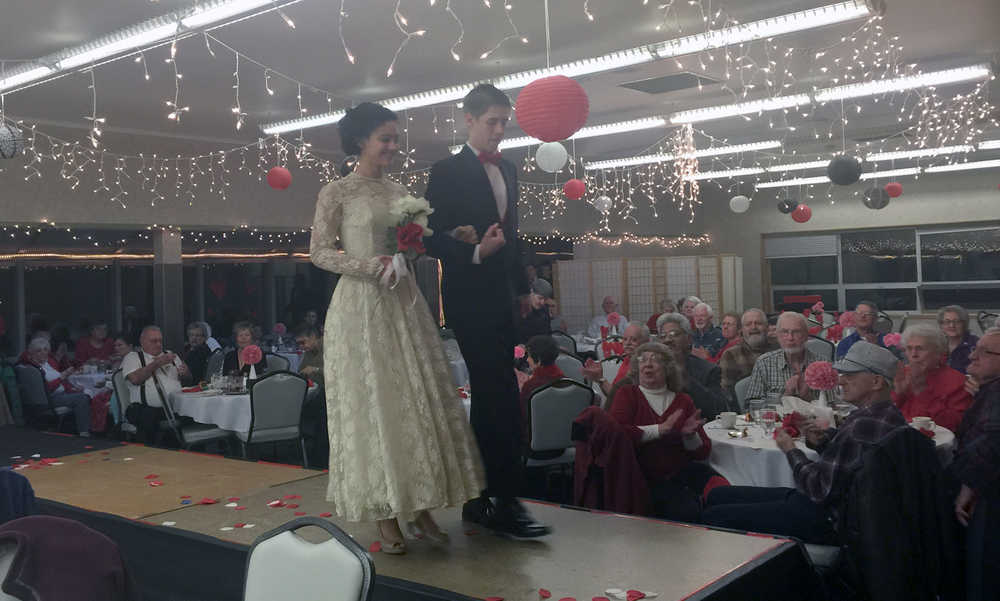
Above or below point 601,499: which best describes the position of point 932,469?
above

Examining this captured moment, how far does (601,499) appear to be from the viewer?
4.25 meters

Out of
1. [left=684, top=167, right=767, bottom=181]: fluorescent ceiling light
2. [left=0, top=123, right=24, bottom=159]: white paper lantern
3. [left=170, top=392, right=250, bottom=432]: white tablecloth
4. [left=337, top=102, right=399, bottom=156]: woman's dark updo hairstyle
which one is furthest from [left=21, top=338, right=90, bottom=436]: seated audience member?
[left=684, top=167, right=767, bottom=181]: fluorescent ceiling light

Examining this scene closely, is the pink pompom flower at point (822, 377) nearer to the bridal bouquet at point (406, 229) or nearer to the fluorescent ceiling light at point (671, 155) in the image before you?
the bridal bouquet at point (406, 229)

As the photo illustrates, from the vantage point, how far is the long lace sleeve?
315 cm

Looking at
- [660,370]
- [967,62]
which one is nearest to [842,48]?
[967,62]

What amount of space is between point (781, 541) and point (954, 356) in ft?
13.3

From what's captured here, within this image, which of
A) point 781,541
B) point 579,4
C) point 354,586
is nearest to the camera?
point 354,586

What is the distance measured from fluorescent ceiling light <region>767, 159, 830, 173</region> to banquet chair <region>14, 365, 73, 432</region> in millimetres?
11742

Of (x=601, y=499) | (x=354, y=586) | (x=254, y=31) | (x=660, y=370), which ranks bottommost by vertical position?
(x=601, y=499)

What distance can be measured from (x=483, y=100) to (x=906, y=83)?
6.80 m

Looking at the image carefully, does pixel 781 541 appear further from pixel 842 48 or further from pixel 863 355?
pixel 842 48

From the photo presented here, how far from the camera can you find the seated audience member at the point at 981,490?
3078 millimetres

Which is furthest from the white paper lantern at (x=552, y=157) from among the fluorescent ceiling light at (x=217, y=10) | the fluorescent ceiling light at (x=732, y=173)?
the fluorescent ceiling light at (x=732, y=173)

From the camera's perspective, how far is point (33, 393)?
8.37 meters
